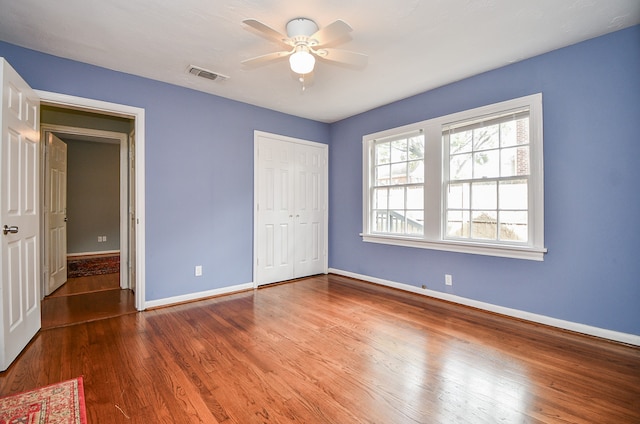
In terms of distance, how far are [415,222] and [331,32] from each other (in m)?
2.66

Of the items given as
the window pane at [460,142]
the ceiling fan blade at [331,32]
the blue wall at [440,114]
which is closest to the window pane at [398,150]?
the blue wall at [440,114]

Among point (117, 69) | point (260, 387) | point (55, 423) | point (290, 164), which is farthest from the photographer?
point (290, 164)

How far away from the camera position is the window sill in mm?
2895

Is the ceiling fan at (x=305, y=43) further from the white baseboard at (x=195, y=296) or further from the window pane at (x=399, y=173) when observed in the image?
the white baseboard at (x=195, y=296)

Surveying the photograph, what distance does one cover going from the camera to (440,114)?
3.66 metres

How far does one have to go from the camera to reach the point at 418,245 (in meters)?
3.86

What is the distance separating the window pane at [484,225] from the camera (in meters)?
3.26

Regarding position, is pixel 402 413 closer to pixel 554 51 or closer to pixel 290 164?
pixel 554 51

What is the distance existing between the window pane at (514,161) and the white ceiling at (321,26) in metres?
0.89

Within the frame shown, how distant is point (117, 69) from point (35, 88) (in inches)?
28.5

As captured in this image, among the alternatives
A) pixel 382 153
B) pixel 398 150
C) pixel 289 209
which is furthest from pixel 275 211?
pixel 398 150

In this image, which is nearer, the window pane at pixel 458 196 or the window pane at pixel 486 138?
the window pane at pixel 486 138

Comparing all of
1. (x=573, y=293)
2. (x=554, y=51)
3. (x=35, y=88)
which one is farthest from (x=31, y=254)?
(x=554, y=51)

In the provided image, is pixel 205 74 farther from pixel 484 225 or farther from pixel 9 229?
pixel 484 225
